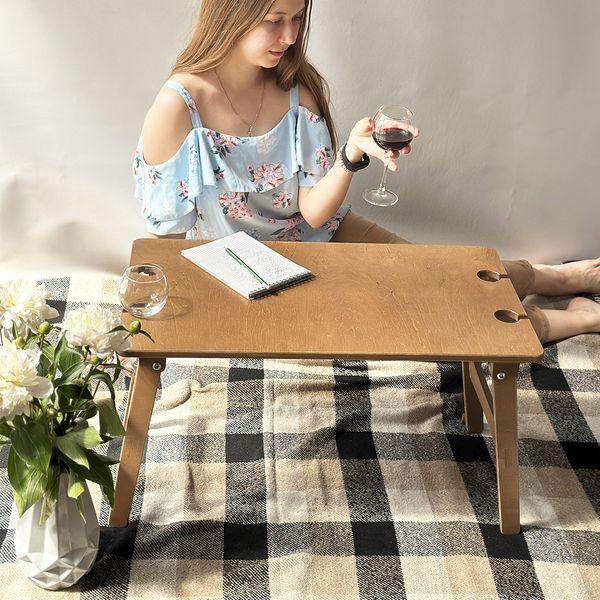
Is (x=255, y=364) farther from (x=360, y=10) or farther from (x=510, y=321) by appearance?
(x=360, y=10)

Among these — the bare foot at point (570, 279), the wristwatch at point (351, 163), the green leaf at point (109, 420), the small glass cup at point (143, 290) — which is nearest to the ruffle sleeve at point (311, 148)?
the wristwatch at point (351, 163)

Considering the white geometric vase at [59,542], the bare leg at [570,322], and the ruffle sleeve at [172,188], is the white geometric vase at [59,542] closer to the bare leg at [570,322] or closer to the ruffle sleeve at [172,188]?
the ruffle sleeve at [172,188]

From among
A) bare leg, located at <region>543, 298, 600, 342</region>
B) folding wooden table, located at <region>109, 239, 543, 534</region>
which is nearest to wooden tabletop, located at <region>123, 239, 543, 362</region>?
folding wooden table, located at <region>109, 239, 543, 534</region>

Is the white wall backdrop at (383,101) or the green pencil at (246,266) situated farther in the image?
the white wall backdrop at (383,101)

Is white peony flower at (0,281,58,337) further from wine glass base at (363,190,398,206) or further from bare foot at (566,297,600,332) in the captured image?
bare foot at (566,297,600,332)

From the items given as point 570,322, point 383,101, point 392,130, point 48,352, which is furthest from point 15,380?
point 570,322

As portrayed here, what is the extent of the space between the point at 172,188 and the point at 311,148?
0.39 m

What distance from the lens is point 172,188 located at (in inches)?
93.0

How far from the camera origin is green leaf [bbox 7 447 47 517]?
5.17 ft

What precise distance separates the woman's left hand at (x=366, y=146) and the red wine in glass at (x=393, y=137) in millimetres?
25

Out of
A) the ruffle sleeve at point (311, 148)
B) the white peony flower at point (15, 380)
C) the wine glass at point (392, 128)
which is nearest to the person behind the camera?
the white peony flower at point (15, 380)

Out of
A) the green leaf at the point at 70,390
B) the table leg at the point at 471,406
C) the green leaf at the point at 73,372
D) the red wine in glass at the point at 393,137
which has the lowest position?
the table leg at the point at 471,406

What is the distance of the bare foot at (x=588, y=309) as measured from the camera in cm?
273

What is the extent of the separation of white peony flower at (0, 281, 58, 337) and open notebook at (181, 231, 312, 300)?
475 mm
